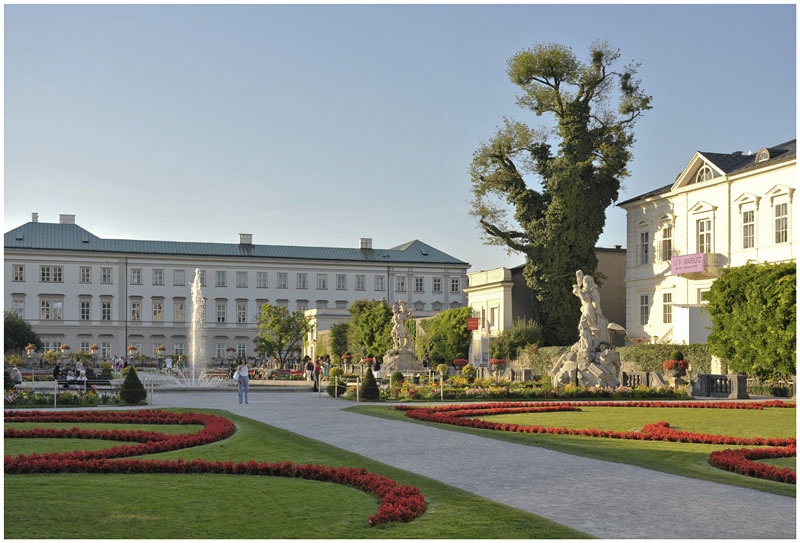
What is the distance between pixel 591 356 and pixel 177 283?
62186mm

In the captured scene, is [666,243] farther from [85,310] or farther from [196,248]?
[85,310]

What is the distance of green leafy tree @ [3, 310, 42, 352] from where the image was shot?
65688 millimetres

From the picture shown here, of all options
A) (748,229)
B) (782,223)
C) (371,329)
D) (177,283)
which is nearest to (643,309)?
(748,229)

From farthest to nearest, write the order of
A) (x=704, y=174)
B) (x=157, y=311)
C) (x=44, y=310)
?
(x=157, y=311), (x=44, y=310), (x=704, y=174)

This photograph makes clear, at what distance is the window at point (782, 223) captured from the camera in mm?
38250

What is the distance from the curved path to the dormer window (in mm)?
30105

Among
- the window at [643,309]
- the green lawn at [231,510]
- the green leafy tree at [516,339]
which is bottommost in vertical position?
the green lawn at [231,510]

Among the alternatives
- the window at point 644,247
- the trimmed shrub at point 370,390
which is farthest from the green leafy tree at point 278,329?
the trimmed shrub at point 370,390

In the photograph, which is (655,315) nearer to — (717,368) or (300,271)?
(717,368)

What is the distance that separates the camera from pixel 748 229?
4041 centimetres

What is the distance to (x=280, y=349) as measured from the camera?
65.8 metres

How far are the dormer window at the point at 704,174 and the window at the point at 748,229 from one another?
316 centimetres

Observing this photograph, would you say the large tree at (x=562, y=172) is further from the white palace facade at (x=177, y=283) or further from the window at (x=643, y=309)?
the white palace facade at (x=177, y=283)

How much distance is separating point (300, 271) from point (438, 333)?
37469mm
